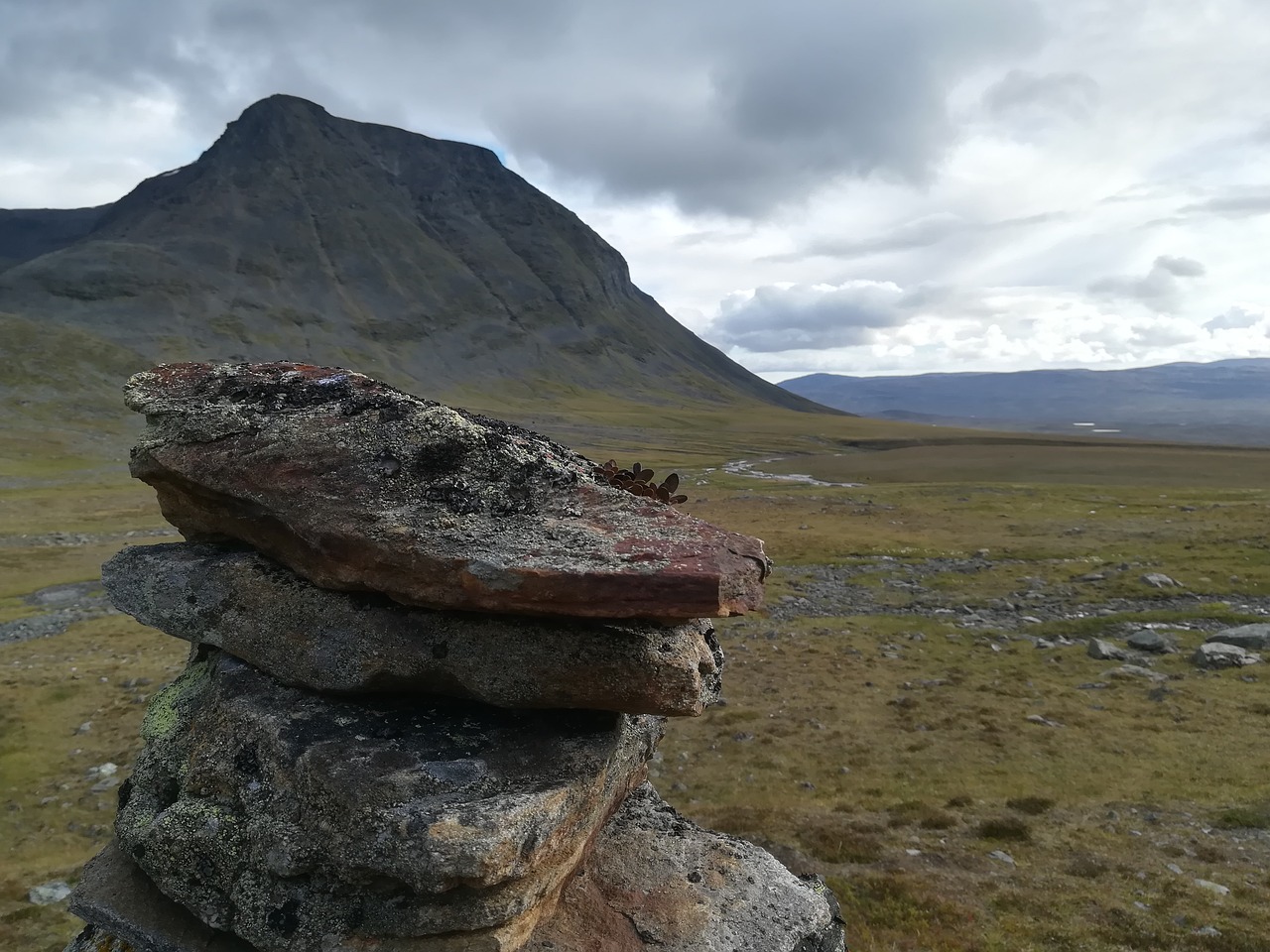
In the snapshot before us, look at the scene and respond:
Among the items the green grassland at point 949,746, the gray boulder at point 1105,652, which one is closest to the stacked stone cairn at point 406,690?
the green grassland at point 949,746

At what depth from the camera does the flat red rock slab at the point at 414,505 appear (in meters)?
7.27

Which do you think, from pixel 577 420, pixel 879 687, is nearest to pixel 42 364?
pixel 577 420

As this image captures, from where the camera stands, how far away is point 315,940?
7285 millimetres

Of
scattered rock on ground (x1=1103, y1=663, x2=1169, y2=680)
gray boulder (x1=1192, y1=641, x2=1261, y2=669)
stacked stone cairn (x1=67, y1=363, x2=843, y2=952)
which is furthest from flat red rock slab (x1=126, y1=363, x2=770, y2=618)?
gray boulder (x1=1192, y1=641, x2=1261, y2=669)

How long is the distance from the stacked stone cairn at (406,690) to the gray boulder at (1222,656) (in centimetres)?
2392

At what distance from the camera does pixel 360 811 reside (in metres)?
7.05

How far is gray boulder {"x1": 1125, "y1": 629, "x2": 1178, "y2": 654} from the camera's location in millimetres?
28359

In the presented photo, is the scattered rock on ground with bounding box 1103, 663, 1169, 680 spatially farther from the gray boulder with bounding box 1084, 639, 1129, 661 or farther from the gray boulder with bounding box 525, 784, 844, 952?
the gray boulder with bounding box 525, 784, 844, 952

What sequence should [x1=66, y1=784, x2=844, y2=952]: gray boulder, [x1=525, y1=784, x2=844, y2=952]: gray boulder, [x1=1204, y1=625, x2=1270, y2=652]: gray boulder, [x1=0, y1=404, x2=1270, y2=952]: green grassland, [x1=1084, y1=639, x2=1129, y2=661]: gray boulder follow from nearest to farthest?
1. [x1=66, y1=784, x2=844, y2=952]: gray boulder
2. [x1=525, y1=784, x2=844, y2=952]: gray boulder
3. [x1=0, y1=404, x2=1270, y2=952]: green grassland
4. [x1=1084, y1=639, x2=1129, y2=661]: gray boulder
5. [x1=1204, y1=625, x2=1270, y2=652]: gray boulder

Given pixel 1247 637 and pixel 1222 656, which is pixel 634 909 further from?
pixel 1247 637

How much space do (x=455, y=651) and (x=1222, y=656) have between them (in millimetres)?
29015

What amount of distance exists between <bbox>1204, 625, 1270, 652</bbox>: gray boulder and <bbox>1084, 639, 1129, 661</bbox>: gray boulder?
3.72 metres

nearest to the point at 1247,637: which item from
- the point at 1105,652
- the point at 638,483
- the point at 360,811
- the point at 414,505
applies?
the point at 1105,652

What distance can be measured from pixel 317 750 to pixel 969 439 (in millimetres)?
187669
